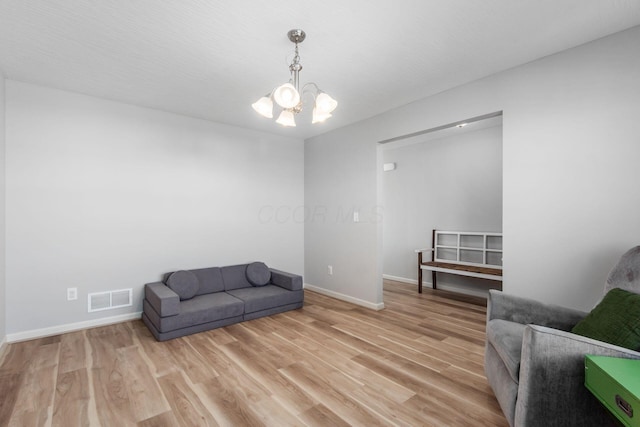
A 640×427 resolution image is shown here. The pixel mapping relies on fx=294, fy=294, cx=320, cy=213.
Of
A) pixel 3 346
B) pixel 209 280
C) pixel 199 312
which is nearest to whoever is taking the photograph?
pixel 3 346

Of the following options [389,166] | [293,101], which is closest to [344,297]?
[389,166]

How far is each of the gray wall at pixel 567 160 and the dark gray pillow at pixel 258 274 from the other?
2.98 metres

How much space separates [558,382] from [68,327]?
4278 mm

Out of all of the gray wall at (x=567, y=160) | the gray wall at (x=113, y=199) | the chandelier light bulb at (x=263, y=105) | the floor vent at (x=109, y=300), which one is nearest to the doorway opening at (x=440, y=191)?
the gray wall at (x=567, y=160)

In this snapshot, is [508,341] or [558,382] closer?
[558,382]

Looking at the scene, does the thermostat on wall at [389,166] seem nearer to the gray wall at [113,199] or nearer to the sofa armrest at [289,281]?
the gray wall at [113,199]

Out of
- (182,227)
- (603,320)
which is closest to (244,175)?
(182,227)

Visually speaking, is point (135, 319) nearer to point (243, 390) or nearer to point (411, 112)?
point (243, 390)

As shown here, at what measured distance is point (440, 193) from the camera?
516 cm

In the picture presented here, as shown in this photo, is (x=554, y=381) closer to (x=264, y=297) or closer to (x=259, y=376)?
(x=259, y=376)

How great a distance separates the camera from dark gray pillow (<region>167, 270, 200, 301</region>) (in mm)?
3471

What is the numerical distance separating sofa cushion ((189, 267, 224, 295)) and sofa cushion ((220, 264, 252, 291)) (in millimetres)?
68

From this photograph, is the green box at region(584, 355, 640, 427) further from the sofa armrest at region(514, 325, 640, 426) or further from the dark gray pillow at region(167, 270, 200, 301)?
the dark gray pillow at region(167, 270, 200, 301)

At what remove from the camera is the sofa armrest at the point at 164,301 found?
2.94 metres
